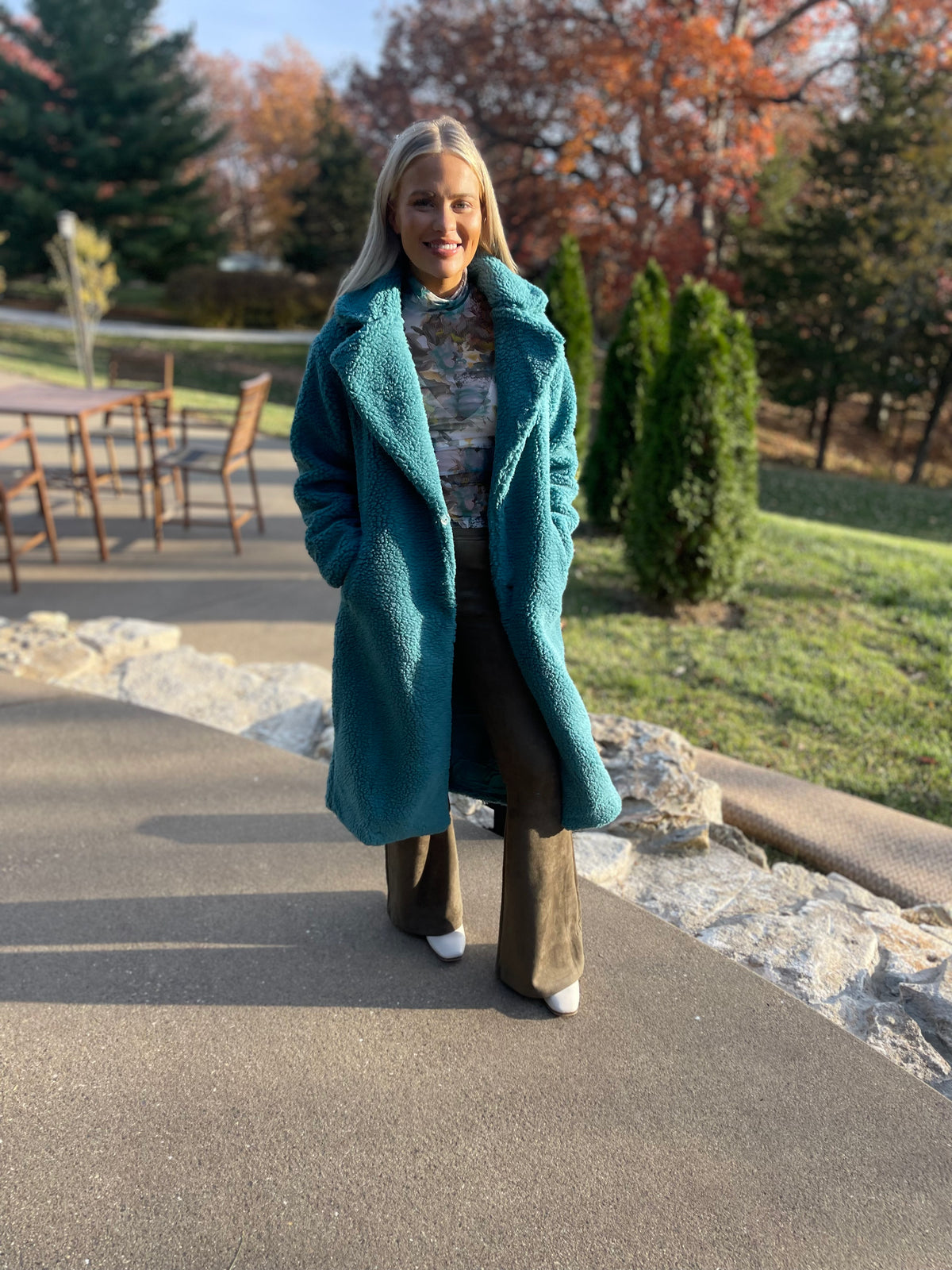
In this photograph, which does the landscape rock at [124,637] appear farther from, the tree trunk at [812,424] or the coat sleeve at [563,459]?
the tree trunk at [812,424]

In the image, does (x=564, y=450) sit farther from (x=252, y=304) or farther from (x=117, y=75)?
(x=117, y=75)

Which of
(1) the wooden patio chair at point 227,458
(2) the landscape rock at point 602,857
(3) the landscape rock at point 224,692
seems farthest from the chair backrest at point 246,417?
(2) the landscape rock at point 602,857

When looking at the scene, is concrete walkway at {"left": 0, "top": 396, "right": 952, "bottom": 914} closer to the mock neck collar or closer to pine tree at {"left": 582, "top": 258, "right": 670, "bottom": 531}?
the mock neck collar

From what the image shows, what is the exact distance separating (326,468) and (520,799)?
2.70ft

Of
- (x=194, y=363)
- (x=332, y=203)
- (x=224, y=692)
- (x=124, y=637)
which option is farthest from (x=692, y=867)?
(x=332, y=203)

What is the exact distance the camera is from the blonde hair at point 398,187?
1.89 m

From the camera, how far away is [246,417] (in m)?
6.35

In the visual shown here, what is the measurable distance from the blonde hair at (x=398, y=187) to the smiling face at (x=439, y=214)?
0.02m

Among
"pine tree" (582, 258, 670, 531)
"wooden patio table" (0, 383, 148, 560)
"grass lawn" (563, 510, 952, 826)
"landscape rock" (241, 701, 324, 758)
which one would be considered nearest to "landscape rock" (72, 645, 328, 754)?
"landscape rock" (241, 701, 324, 758)

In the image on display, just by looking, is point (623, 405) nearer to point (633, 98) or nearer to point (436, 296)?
point (436, 296)

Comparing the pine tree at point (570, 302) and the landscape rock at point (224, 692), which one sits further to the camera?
the pine tree at point (570, 302)

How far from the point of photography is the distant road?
21875 millimetres

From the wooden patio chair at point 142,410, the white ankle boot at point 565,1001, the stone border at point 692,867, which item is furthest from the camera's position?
the wooden patio chair at point 142,410

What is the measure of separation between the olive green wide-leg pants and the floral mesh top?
0.32 feet
